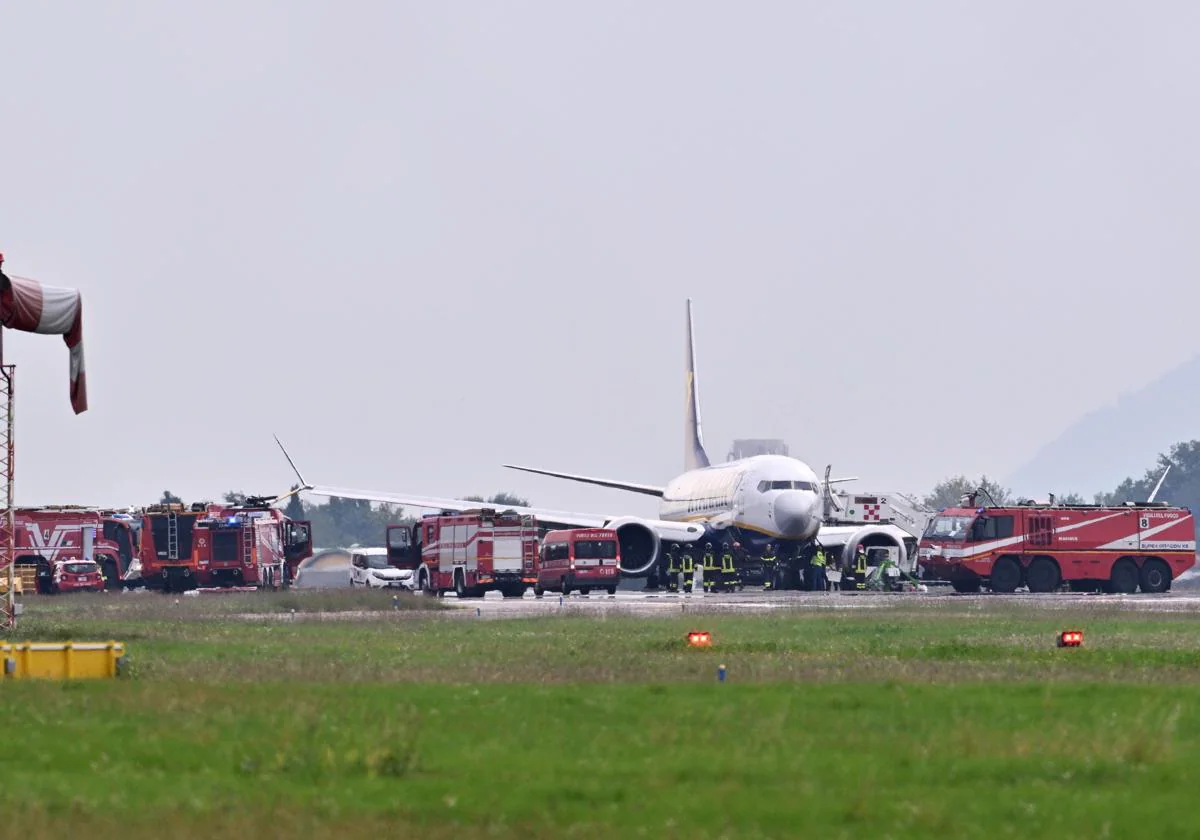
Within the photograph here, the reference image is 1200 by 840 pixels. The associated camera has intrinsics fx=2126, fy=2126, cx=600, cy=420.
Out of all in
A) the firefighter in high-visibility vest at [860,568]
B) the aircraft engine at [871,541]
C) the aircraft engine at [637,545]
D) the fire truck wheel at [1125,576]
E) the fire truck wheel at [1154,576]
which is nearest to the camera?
the fire truck wheel at [1125,576]

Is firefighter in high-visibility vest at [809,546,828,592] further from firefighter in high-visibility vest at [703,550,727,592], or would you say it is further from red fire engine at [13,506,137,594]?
red fire engine at [13,506,137,594]

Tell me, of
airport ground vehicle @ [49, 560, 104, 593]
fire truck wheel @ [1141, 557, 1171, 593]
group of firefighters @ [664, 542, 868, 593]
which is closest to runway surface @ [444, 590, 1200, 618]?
fire truck wheel @ [1141, 557, 1171, 593]

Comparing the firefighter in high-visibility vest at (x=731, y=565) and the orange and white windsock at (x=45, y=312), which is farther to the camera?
the firefighter in high-visibility vest at (x=731, y=565)

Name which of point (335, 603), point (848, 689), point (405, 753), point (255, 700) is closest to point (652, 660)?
point (848, 689)

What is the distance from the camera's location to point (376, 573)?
3826 inches

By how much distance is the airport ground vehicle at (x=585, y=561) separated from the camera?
8506cm

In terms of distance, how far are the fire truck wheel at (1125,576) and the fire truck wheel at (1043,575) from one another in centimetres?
216

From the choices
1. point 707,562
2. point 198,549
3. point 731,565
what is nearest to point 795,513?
point 731,565

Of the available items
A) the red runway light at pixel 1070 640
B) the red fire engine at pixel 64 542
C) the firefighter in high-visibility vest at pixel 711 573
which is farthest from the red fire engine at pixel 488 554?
the red runway light at pixel 1070 640

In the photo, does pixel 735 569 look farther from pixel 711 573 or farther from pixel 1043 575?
pixel 1043 575

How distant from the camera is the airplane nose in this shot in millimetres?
85875

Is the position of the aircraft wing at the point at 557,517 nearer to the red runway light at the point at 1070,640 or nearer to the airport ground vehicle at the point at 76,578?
the airport ground vehicle at the point at 76,578

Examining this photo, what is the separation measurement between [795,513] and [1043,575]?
1013 cm

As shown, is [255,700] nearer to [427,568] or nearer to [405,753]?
[405,753]
